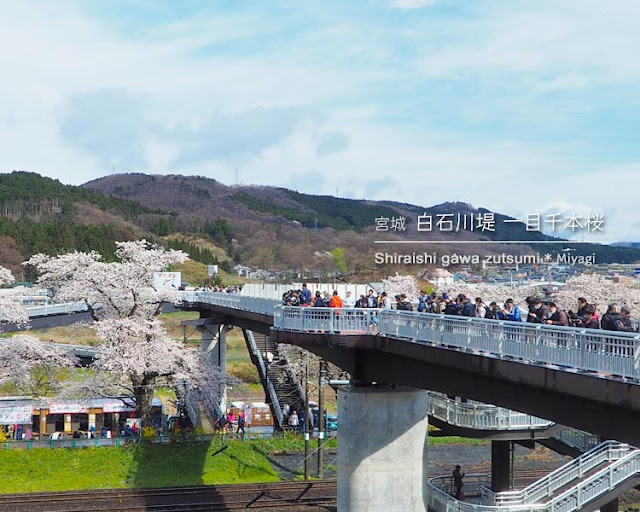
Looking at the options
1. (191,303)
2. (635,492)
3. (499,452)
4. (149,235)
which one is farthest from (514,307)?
(149,235)

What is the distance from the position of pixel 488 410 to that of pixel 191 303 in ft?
127

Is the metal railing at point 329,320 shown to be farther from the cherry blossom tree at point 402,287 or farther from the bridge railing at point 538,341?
the cherry blossom tree at point 402,287

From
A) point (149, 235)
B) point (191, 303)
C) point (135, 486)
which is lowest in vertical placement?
point (135, 486)

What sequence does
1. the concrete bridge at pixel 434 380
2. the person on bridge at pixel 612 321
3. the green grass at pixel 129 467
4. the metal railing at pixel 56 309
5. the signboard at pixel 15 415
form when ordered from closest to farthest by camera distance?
the concrete bridge at pixel 434 380, the person on bridge at pixel 612 321, the green grass at pixel 129 467, the signboard at pixel 15 415, the metal railing at pixel 56 309

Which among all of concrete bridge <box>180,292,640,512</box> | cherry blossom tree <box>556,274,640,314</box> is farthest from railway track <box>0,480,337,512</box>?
cherry blossom tree <box>556,274,640,314</box>

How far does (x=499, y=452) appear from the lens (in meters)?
29.8

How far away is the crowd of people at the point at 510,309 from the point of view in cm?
1479

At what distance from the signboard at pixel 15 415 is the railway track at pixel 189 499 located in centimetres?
1002

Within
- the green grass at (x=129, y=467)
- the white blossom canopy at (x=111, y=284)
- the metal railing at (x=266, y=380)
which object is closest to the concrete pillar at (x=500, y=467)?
the green grass at (x=129, y=467)

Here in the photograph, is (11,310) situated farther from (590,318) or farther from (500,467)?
(590,318)

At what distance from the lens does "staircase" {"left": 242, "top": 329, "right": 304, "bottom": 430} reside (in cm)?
5097

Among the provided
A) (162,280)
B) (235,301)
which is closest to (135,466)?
(235,301)

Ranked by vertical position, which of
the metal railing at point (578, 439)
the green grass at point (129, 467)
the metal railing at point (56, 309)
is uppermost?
the metal railing at point (56, 309)

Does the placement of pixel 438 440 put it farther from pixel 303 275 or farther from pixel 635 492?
pixel 303 275
